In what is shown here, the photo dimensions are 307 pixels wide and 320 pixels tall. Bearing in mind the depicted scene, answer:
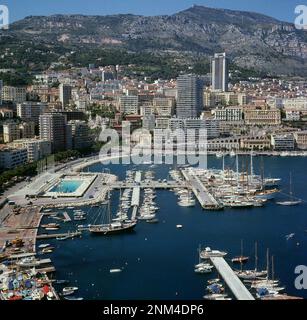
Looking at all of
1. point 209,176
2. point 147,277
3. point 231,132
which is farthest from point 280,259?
point 231,132

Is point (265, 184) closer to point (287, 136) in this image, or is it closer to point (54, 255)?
point (54, 255)

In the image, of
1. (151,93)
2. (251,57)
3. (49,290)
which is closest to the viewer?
(49,290)

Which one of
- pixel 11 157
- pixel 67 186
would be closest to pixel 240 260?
pixel 67 186

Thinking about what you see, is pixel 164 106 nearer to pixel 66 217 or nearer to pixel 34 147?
pixel 34 147

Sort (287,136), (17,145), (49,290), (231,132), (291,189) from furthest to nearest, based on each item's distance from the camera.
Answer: (231,132)
(287,136)
(17,145)
(291,189)
(49,290)

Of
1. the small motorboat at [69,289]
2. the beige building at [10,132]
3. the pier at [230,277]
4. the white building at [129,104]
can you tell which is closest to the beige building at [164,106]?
the white building at [129,104]

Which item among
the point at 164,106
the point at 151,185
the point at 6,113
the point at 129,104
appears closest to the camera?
the point at 151,185

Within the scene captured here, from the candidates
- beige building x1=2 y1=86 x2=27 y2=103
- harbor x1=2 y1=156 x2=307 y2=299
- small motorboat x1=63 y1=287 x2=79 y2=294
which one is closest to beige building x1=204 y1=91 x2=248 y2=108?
beige building x1=2 y1=86 x2=27 y2=103

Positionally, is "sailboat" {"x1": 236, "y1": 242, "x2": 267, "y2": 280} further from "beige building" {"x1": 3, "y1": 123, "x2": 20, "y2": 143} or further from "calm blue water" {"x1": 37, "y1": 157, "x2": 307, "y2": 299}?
"beige building" {"x1": 3, "y1": 123, "x2": 20, "y2": 143}
